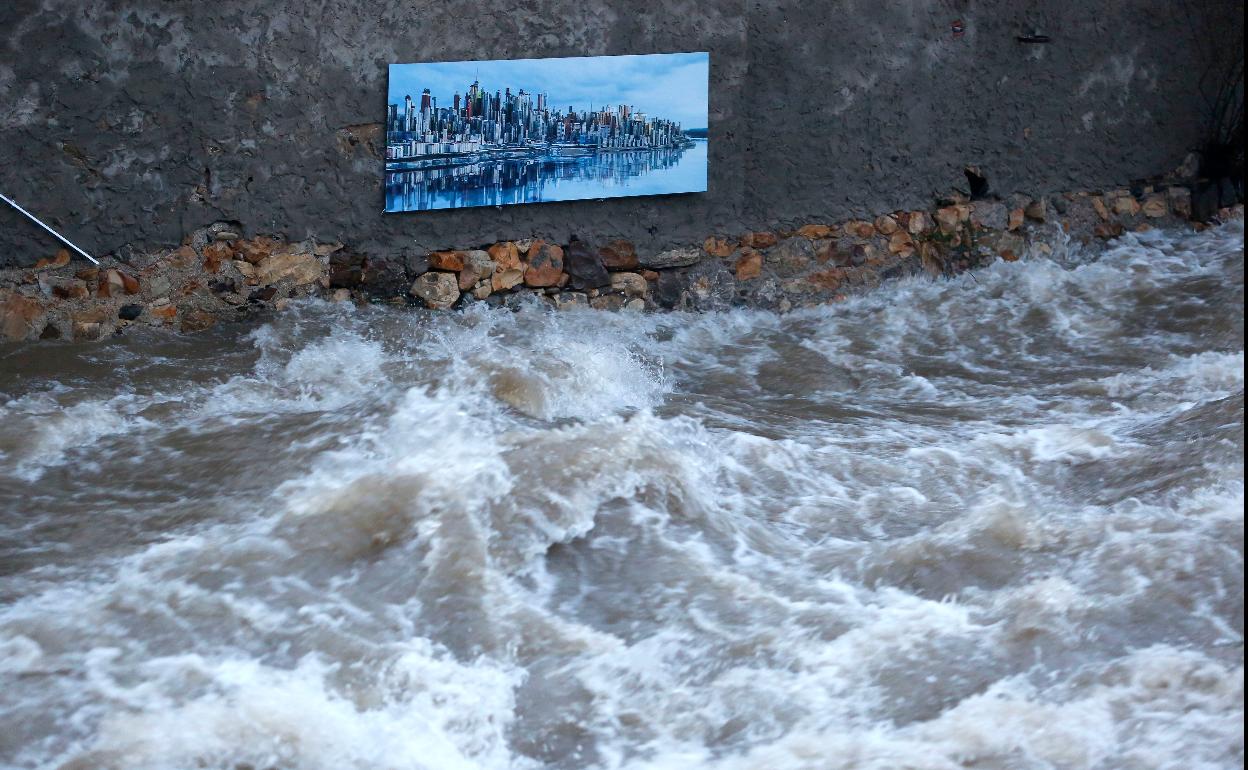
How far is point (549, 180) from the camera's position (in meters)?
4.27

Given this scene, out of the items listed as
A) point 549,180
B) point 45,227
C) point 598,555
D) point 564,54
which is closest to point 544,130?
point 549,180

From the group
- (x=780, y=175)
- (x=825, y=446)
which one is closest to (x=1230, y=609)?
(x=825, y=446)

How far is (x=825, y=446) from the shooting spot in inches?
133

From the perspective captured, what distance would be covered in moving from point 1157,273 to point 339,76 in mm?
3510

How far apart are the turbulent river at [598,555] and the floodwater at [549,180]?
43cm

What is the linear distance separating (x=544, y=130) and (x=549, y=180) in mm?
181

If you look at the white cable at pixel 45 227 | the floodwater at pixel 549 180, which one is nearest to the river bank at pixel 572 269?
the white cable at pixel 45 227

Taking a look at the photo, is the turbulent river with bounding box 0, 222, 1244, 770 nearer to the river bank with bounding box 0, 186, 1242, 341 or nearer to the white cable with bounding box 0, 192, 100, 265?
the river bank with bounding box 0, 186, 1242, 341

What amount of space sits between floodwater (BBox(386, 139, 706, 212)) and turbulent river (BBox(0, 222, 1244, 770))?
433mm

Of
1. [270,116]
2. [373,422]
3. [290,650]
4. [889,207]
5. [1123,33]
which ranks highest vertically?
[1123,33]

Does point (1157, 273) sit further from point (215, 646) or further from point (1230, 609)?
point (215, 646)

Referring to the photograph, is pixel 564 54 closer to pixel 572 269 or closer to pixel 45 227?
pixel 572 269

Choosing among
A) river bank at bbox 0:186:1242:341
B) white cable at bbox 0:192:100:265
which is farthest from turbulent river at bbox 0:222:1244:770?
white cable at bbox 0:192:100:265

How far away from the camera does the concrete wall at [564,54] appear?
3.65 metres
